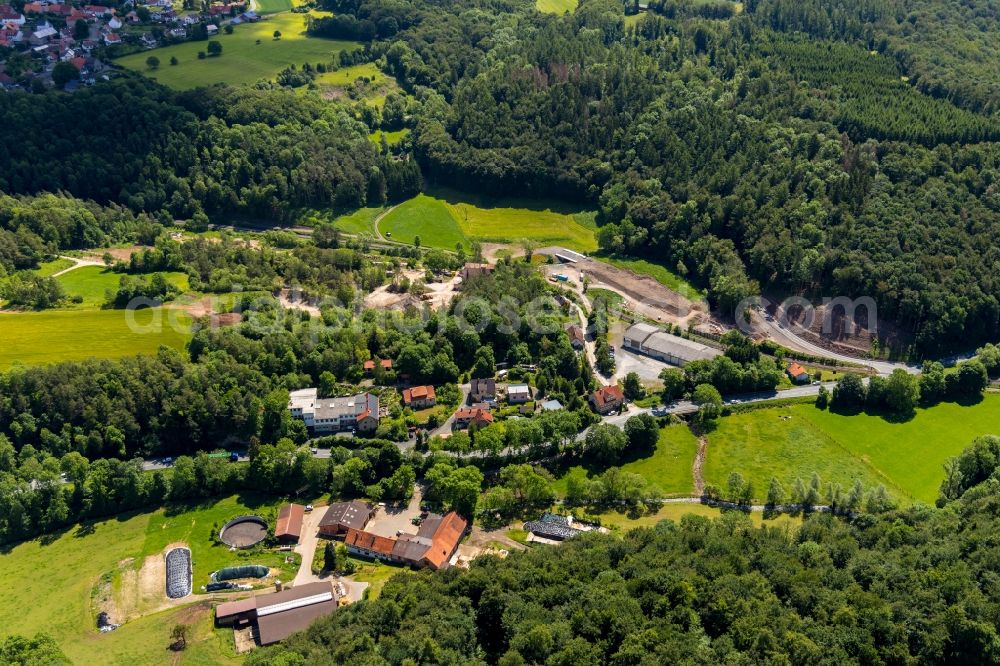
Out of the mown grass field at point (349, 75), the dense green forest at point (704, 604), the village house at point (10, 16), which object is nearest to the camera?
the dense green forest at point (704, 604)

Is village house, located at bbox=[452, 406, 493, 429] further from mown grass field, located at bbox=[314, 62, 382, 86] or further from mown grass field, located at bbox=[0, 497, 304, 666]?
mown grass field, located at bbox=[314, 62, 382, 86]

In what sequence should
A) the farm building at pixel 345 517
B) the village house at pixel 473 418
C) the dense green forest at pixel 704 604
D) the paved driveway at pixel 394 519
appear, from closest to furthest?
1. the dense green forest at pixel 704 604
2. the farm building at pixel 345 517
3. the paved driveway at pixel 394 519
4. the village house at pixel 473 418

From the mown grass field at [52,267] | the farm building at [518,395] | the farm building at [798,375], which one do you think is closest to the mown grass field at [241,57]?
the mown grass field at [52,267]

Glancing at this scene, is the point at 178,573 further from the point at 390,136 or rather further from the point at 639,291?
the point at 390,136

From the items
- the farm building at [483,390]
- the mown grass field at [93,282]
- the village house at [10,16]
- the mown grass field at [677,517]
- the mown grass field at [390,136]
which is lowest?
the mown grass field at [93,282]

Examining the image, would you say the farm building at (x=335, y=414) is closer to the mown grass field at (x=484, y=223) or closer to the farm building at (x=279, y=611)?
the farm building at (x=279, y=611)

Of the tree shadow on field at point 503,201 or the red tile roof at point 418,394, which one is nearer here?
the red tile roof at point 418,394

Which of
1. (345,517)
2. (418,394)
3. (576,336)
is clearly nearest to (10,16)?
(418,394)

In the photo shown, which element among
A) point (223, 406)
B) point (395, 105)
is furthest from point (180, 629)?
point (395, 105)

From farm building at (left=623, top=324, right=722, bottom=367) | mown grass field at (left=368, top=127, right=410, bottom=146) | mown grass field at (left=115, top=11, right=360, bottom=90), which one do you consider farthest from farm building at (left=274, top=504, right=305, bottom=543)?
mown grass field at (left=115, top=11, right=360, bottom=90)
